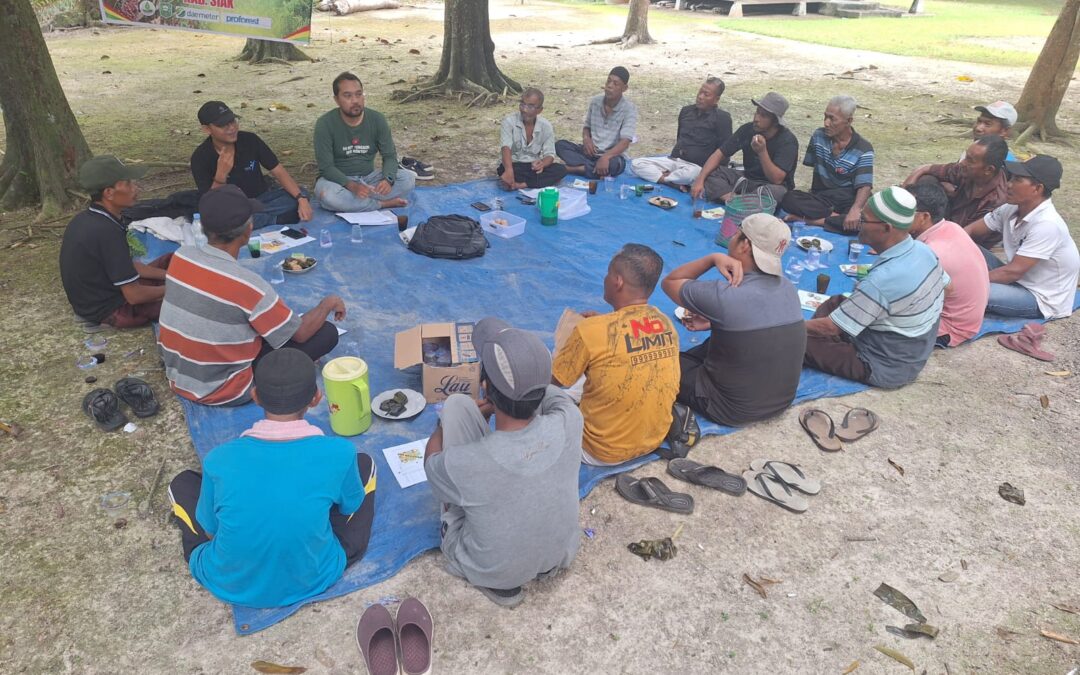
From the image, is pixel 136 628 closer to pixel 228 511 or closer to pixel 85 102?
pixel 228 511

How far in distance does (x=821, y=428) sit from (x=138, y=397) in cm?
491

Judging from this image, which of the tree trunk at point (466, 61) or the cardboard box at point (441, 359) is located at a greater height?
the tree trunk at point (466, 61)

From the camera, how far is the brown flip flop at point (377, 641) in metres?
3.00

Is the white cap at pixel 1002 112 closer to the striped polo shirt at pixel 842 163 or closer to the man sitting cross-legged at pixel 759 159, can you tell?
the striped polo shirt at pixel 842 163

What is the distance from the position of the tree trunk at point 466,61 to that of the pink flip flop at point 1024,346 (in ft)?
33.2

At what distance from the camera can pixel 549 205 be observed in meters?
7.64

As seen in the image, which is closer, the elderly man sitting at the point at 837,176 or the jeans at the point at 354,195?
the elderly man sitting at the point at 837,176

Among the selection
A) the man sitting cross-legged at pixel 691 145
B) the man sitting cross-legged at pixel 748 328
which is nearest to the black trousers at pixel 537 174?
the man sitting cross-legged at pixel 691 145

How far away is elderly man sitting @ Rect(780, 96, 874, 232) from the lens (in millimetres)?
7500

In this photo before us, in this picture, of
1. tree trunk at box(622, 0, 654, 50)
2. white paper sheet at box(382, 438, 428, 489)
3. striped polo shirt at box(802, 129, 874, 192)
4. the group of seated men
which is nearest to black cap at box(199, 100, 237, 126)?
the group of seated men

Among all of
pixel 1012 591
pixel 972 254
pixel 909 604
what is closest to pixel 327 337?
pixel 909 604

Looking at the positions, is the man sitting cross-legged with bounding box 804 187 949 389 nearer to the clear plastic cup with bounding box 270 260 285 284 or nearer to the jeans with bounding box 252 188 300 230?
the clear plastic cup with bounding box 270 260 285 284

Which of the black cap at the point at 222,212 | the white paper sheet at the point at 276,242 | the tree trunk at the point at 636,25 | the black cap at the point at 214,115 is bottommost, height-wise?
the white paper sheet at the point at 276,242

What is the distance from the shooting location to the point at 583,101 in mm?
13547
